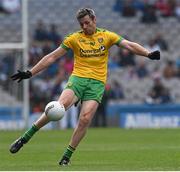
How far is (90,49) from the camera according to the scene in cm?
1273

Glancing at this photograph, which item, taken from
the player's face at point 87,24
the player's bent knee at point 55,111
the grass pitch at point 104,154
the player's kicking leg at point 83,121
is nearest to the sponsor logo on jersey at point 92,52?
the player's face at point 87,24

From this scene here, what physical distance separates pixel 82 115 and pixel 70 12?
918 inches

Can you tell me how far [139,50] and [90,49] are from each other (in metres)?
0.80

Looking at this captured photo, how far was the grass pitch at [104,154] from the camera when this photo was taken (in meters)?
12.1

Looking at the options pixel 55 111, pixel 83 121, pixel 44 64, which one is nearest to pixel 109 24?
pixel 44 64

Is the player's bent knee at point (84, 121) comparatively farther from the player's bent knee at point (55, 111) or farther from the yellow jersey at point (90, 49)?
the yellow jersey at point (90, 49)

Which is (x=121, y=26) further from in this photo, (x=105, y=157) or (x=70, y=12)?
(x=105, y=157)

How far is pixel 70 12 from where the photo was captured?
35.5 m

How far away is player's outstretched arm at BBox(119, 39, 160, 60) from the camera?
12.5 metres

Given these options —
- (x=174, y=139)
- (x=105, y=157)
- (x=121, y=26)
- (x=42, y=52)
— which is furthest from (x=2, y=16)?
(x=105, y=157)

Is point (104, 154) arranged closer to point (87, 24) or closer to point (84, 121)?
point (84, 121)

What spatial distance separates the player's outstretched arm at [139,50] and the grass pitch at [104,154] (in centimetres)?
173

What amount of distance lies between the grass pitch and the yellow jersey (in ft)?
4.97

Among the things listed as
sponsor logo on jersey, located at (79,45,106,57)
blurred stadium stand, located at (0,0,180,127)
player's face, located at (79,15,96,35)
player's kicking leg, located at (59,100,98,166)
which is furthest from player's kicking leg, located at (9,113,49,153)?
blurred stadium stand, located at (0,0,180,127)
